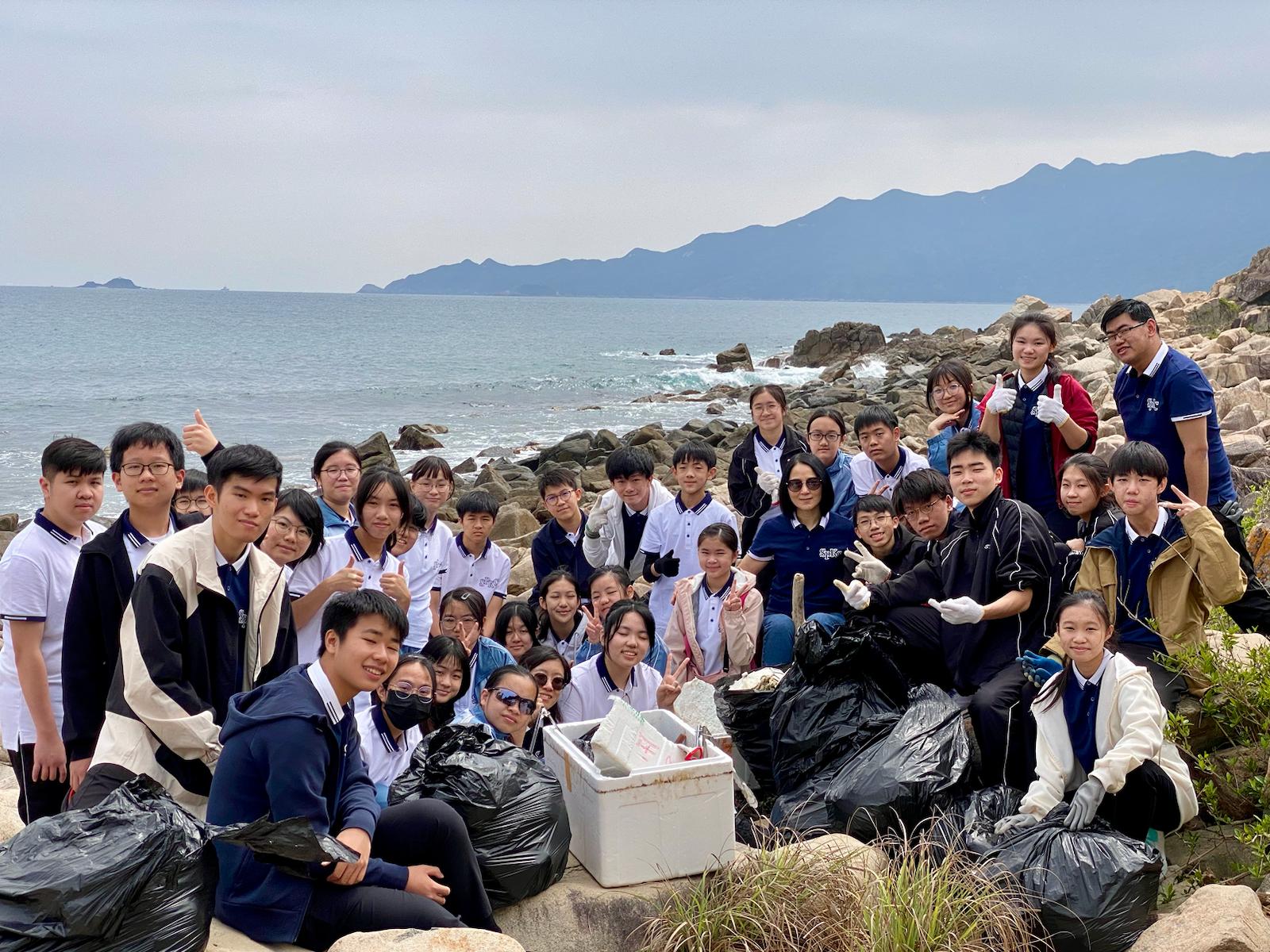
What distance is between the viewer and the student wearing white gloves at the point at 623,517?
6984 millimetres

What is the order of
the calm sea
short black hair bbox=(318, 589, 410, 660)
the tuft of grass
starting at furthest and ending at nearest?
the calm sea → the tuft of grass → short black hair bbox=(318, 589, 410, 660)

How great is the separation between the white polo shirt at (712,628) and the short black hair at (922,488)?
3.41 feet

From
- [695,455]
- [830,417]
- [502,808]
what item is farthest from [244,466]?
[830,417]

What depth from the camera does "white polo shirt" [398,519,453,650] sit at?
578cm

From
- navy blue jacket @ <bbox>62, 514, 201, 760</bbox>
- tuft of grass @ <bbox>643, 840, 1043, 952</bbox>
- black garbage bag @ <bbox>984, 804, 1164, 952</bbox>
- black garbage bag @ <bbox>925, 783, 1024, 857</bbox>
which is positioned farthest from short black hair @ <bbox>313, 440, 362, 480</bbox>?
black garbage bag @ <bbox>984, 804, 1164, 952</bbox>

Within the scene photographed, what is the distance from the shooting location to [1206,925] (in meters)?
3.54

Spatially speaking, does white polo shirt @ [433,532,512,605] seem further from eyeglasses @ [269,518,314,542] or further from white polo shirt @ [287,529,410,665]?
eyeglasses @ [269,518,314,542]

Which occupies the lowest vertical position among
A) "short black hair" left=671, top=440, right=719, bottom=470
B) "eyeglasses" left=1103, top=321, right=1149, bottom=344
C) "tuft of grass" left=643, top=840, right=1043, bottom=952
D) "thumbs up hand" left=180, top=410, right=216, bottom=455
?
"tuft of grass" left=643, top=840, right=1043, bottom=952

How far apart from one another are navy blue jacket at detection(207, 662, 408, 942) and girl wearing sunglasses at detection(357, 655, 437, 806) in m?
0.90

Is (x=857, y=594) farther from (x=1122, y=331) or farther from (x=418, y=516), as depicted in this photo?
(x=418, y=516)

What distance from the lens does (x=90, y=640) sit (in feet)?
12.2

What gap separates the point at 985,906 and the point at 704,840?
3.24ft

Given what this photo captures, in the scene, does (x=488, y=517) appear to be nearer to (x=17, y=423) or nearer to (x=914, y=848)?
(x=914, y=848)

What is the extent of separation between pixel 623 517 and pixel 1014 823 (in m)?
3.56
